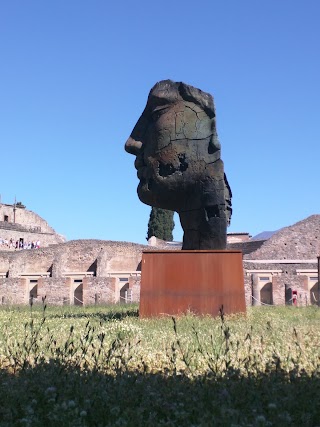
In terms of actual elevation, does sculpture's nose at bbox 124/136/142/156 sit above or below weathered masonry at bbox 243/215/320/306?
above

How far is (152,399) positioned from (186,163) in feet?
19.1

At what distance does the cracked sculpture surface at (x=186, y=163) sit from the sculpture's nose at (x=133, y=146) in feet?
0.06

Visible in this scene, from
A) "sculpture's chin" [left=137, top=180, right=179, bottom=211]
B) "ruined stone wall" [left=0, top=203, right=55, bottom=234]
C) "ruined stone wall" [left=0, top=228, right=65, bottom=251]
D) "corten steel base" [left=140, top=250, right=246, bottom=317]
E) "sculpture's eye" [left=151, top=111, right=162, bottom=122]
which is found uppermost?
"ruined stone wall" [left=0, top=203, right=55, bottom=234]

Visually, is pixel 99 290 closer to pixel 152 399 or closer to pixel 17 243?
pixel 152 399

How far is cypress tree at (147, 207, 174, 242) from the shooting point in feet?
140

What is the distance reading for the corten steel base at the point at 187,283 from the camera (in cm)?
866

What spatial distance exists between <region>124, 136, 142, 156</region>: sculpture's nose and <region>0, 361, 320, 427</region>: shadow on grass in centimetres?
585

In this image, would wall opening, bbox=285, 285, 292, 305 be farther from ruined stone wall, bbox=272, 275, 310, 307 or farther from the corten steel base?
the corten steel base

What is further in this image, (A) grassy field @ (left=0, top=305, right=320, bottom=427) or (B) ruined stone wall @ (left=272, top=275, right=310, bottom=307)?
(B) ruined stone wall @ (left=272, top=275, right=310, bottom=307)

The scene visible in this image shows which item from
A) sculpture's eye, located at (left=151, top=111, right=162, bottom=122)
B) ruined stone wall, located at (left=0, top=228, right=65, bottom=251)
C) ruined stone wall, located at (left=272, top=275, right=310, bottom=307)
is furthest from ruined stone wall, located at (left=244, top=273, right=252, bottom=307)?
ruined stone wall, located at (left=0, top=228, right=65, bottom=251)

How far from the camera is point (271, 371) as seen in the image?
3898mm

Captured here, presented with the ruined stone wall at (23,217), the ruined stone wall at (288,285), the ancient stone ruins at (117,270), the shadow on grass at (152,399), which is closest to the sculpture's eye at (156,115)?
the shadow on grass at (152,399)

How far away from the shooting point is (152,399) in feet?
10.7

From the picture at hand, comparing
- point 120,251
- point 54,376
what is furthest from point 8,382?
point 120,251
